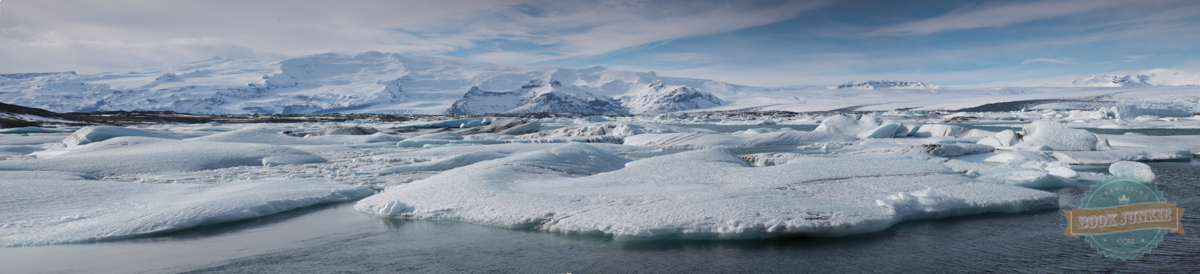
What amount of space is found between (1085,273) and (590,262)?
2.71m

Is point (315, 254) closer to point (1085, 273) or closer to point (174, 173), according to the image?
point (1085, 273)

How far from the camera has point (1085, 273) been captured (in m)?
3.11

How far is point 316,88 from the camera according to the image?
146750mm

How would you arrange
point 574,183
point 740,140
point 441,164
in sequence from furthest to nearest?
point 740,140 < point 441,164 < point 574,183

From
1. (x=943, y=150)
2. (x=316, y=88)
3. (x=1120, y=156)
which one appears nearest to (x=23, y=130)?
(x=943, y=150)

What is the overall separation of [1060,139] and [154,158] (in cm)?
1573

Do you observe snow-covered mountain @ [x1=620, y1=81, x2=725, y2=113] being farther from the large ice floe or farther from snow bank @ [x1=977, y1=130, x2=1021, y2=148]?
the large ice floe

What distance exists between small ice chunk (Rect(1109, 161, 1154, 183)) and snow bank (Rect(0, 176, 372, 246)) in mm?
8260

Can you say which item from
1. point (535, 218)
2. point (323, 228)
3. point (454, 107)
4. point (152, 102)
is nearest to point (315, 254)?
point (323, 228)

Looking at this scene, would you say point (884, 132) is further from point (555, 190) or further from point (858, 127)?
point (555, 190)

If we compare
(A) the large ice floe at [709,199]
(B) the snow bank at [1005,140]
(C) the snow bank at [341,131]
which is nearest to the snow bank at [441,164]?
(A) the large ice floe at [709,199]

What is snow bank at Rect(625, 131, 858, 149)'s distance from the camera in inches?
588

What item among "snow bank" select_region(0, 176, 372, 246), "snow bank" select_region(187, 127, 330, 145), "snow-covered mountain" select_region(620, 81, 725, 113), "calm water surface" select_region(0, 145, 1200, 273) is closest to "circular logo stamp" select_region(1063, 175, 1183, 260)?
"calm water surface" select_region(0, 145, 1200, 273)

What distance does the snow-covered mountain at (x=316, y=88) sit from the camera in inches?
4692
